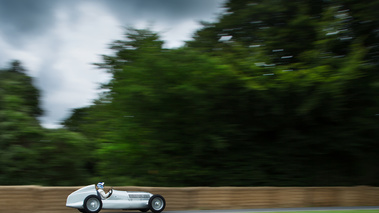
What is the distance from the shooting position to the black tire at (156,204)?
8250 mm

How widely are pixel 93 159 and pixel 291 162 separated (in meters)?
8.61

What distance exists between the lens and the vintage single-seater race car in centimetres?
759

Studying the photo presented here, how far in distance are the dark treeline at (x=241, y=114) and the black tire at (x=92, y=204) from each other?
5702mm

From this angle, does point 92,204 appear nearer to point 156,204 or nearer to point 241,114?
point 156,204

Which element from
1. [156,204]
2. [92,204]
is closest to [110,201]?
[92,204]

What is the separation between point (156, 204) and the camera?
8336mm

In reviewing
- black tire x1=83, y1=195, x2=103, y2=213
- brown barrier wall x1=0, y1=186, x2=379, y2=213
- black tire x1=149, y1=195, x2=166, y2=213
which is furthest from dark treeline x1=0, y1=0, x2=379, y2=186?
black tire x1=83, y1=195, x2=103, y2=213

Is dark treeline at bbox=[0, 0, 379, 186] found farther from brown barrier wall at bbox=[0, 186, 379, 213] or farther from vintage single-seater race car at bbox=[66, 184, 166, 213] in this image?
vintage single-seater race car at bbox=[66, 184, 166, 213]

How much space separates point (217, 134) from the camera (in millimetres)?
13570

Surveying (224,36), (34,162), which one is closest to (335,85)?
(224,36)

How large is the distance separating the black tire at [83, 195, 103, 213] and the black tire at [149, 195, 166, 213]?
3.97 feet

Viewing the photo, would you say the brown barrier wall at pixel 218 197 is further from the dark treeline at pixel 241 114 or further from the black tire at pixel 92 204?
the dark treeline at pixel 241 114

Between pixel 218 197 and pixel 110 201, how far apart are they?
3934mm

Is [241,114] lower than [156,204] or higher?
higher
